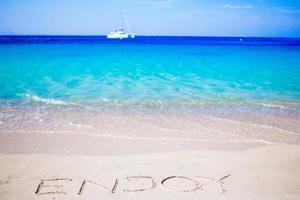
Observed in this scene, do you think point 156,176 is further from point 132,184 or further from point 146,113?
point 146,113

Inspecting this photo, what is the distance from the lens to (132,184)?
4.01m

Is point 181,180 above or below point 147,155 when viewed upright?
below

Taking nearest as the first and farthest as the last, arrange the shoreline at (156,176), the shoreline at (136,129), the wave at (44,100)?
the shoreline at (156,176), the shoreline at (136,129), the wave at (44,100)

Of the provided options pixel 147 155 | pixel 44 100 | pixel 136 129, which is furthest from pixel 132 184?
pixel 44 100

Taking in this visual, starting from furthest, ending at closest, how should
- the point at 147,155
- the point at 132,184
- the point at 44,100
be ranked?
the point at 44,100 < the point at 147,155 < the point at 132,184

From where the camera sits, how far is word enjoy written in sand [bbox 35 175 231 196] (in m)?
3.83

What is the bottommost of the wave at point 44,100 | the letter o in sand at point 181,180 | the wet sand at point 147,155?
the letter o in sand at point 181,180

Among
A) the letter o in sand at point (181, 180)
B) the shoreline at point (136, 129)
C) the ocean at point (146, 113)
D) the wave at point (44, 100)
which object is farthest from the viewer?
the wave at point (44, 100)

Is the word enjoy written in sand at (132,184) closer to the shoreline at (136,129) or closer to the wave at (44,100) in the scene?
the shoreline at (136,129)

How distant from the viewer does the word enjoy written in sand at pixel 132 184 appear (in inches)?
151

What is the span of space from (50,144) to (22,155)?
627mm

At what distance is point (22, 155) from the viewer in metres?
4.93

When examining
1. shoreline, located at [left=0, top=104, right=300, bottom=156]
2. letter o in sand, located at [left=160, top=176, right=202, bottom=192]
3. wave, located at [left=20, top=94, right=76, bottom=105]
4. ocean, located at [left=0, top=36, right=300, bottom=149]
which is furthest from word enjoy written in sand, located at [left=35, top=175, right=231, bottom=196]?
wave, located at [left=20, top=94, right=76, bottom=105]

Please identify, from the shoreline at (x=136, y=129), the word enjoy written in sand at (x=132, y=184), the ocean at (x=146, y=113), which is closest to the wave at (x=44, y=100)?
the ocean at (x=146, y=113)
